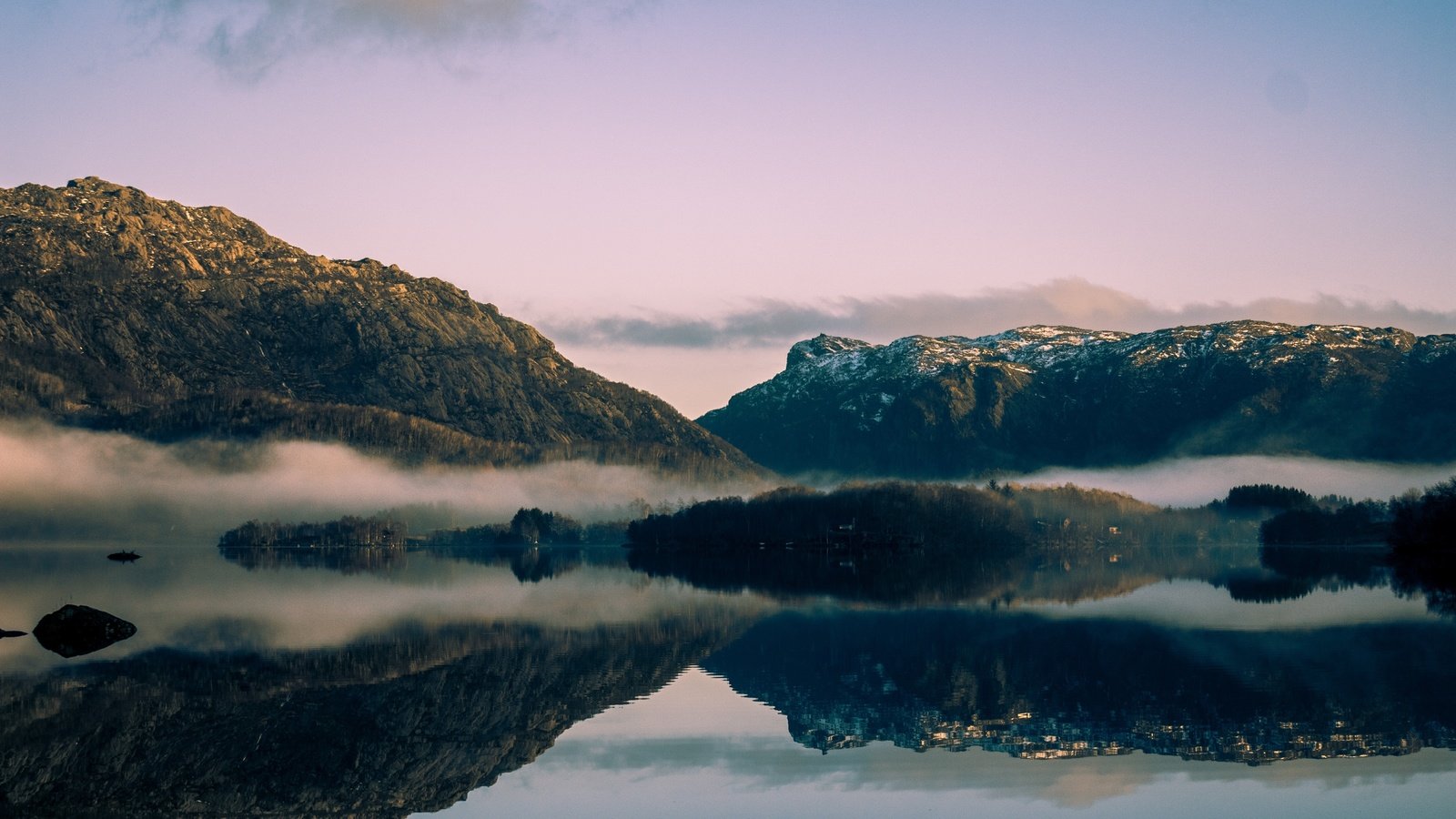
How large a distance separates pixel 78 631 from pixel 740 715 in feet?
129

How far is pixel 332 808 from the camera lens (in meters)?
34.2

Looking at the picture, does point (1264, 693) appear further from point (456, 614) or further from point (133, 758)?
point (456, 614)

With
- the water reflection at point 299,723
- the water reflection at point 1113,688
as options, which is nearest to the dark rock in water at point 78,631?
the water reflection at point 299,723

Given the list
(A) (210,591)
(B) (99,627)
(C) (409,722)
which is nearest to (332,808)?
(C) (409,722)

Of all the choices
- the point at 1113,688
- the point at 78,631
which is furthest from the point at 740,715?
the point at 78,631

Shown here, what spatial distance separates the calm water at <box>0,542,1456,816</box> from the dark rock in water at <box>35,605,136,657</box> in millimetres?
1330

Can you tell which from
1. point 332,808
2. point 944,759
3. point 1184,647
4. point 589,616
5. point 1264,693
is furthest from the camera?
point 589,616

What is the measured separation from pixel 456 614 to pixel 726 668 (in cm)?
3545

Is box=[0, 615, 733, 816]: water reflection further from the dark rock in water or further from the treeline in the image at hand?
the treeline

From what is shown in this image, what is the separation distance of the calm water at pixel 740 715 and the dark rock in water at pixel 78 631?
1.33 meters

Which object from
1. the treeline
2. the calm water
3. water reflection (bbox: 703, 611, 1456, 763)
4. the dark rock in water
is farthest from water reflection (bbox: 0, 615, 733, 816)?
the treeline

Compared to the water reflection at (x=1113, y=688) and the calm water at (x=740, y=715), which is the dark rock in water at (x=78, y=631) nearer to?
the calm water at (x=740, y=715)

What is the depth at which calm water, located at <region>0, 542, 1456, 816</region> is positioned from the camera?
3462 centimetres

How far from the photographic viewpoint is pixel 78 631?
6706 cm
